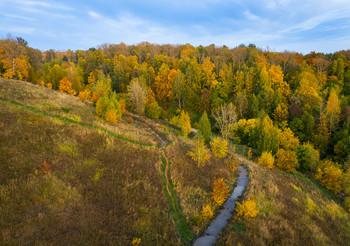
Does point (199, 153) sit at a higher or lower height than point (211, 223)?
higher

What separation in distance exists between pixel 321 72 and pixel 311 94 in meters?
24.0

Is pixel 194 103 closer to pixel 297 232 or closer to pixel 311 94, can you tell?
pixel 311 94

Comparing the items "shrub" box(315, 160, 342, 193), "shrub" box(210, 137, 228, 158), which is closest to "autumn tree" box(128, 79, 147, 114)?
"shrub" box(210, 137, 228, 158)

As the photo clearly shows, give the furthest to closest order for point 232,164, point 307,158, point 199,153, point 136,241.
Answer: point 307,158, point 232,164, point 199,153, point 136,241

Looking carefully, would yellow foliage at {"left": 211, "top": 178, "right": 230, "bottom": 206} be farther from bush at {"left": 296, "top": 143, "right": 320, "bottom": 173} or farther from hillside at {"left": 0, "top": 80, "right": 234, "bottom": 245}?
bush at {"left": 296, "top": 143, "right": 320, "bottom": 173}

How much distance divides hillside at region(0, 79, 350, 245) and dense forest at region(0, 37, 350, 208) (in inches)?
438

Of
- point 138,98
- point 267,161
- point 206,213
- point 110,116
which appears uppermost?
point 138,98

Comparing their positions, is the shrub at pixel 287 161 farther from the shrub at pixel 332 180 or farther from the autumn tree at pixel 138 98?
the autumn tree at pixel 138 98

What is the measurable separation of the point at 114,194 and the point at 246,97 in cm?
6174

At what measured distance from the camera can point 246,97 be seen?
68.2 meters

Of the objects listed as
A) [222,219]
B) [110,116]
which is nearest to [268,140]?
[222,219]

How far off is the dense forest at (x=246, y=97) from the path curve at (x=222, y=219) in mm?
17104

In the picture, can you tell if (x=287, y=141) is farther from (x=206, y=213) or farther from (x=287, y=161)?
(x=206, y=213)

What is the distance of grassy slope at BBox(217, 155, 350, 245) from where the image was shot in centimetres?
1606
